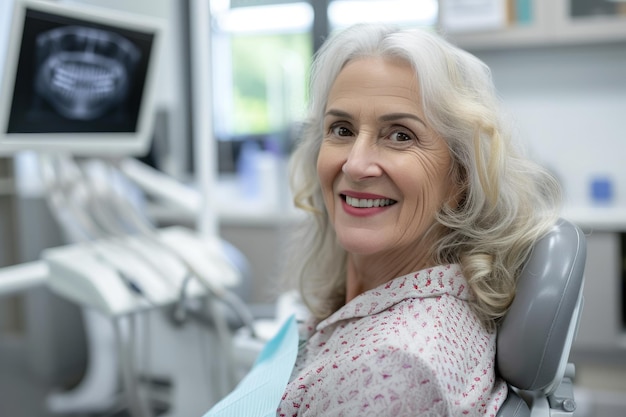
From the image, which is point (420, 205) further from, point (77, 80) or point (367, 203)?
point (77, 80)

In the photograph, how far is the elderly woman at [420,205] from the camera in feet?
2.87

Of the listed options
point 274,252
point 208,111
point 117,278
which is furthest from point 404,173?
point 274,252

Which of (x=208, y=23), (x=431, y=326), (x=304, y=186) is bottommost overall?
(x=431, y=326)

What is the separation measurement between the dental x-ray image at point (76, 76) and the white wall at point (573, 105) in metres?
1.76

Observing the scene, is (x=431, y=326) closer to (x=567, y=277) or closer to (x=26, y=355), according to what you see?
(x=567, y=277)

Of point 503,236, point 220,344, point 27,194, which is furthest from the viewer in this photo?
point 27,194

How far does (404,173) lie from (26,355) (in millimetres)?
2286

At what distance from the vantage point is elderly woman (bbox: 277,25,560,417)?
88 cm

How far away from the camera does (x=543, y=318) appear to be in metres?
0.86

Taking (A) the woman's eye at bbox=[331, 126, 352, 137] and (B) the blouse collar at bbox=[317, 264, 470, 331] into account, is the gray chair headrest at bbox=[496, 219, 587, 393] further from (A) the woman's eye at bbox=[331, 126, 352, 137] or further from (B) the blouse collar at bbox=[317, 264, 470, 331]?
(A) the woman's eye at bbox=[331, 126, 352, 137]

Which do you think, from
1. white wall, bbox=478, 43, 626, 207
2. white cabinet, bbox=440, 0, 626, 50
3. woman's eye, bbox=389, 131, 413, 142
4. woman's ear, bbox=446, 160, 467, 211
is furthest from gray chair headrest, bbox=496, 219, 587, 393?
white wall, bbox=478, 43, 626, 207

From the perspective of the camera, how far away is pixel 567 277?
873 mm

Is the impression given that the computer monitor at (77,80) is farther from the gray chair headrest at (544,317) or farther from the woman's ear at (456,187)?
the gray chair headrest at (544,317)

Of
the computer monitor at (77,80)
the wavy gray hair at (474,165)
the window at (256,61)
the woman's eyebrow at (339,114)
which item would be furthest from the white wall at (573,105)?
the woman's eyebrow at (339,114)
